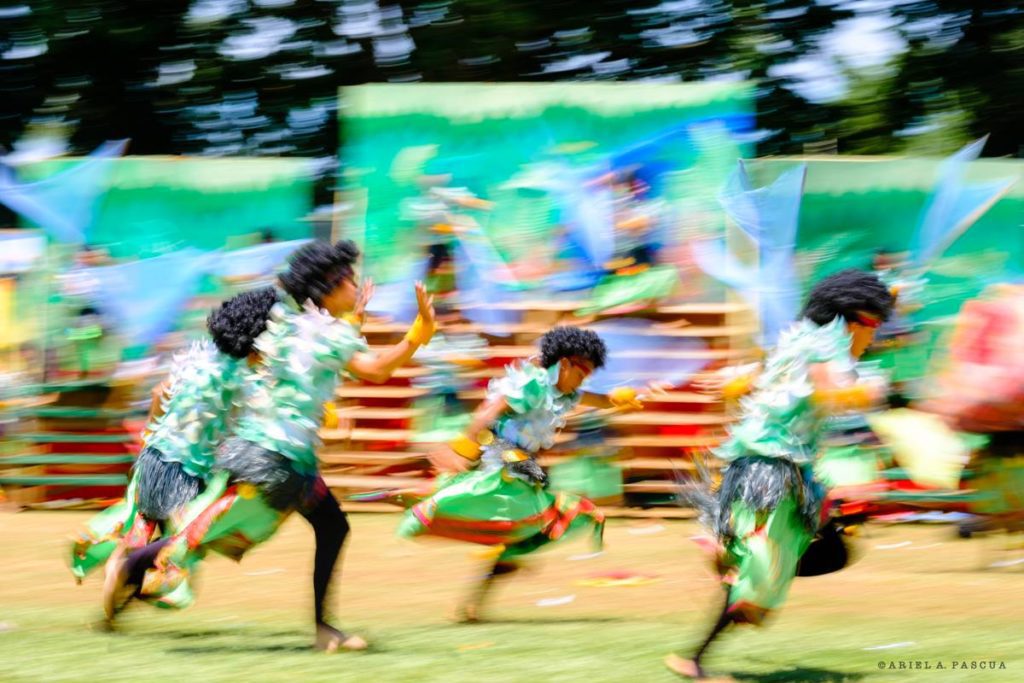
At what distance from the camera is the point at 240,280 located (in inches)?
465

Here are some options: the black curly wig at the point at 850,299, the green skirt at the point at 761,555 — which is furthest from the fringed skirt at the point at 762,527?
the black curly wig at the point at 850,299

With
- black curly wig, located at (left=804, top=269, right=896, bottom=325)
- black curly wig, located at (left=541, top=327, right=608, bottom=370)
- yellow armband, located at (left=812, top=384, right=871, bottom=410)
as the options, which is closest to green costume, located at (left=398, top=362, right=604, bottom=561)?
black curly wig, located at (left=541, top=327, right=608, bottom=370)

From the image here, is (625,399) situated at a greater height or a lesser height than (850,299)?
lesser

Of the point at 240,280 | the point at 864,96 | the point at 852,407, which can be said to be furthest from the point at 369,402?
the point at 864,96

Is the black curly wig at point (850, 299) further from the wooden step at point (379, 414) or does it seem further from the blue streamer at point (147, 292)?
the blue streamer at point (147, 292)

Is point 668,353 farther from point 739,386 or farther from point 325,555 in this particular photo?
point 325,555

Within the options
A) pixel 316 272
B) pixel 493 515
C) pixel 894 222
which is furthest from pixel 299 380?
pixel 894 222

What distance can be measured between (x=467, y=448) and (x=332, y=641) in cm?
119

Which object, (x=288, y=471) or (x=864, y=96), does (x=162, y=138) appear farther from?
(x=288, y=471)

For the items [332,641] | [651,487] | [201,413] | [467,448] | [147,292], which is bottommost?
[651,487]

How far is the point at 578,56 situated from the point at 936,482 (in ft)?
28.8

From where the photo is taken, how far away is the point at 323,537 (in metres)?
5.69

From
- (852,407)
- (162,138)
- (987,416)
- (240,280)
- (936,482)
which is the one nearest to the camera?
(852,407)

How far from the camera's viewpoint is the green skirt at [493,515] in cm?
641
